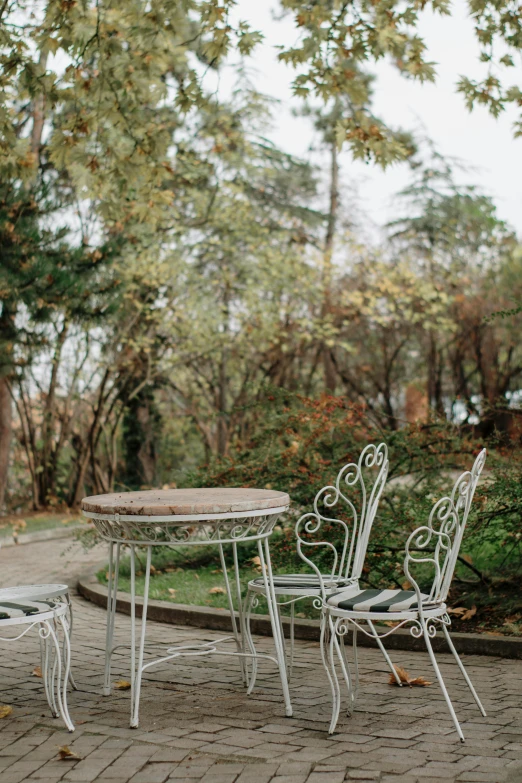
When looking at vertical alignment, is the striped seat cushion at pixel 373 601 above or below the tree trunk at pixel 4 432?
below

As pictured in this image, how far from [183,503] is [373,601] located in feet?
3.28

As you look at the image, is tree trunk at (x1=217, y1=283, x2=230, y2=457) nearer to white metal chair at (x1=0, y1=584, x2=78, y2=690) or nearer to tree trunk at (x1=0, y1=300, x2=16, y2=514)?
tree trunk at (x1=0, y1=300, x2=16, y2=514)

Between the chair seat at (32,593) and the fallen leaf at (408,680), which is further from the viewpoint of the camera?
the fallen leaf at (408,680)

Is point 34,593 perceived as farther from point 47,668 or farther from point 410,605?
point 410,605

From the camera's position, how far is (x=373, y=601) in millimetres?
4039

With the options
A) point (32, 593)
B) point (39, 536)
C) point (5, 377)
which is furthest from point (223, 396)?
point (32, 593)

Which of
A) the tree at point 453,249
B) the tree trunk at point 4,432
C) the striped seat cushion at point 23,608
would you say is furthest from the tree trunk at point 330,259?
the striped seat cushion at point 23,608

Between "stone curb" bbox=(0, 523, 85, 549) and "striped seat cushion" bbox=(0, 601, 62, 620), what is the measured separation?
7939mm

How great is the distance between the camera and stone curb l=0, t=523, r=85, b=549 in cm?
1222

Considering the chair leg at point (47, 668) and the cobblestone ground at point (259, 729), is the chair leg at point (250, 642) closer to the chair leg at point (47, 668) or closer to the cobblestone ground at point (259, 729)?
the cobblestone ground at point (259, 729)

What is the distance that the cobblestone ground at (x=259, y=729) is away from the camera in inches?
137

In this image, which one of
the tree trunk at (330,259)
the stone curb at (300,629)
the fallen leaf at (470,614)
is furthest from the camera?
the tree trunk at (330,259)

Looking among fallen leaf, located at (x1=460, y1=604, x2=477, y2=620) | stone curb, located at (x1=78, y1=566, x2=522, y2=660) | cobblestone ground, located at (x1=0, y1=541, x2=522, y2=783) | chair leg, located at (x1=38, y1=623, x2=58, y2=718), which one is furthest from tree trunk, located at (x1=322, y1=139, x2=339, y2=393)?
chair leg, located at (x1=38, y1=623, x2=58, y2=718)

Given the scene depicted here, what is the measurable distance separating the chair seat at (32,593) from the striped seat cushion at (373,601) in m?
1.40
